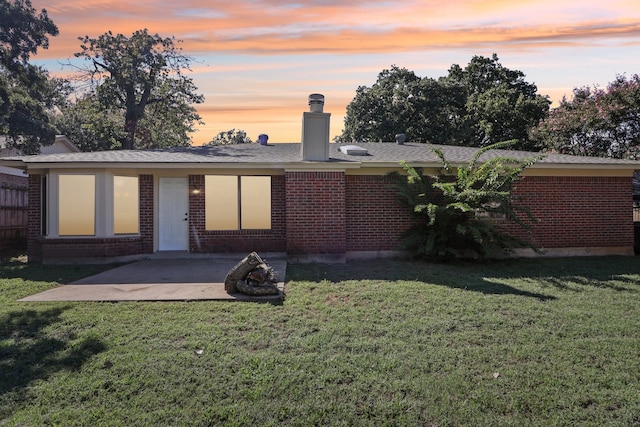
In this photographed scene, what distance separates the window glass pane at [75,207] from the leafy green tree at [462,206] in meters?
7.60

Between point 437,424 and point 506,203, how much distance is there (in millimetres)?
6785

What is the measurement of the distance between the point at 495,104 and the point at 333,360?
23.4 metres

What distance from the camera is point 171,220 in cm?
1052

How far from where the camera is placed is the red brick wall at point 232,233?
33.9 ft

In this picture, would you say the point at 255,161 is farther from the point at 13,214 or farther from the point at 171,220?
the point at 13,214

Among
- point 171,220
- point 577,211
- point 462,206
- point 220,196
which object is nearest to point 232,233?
point 220,196

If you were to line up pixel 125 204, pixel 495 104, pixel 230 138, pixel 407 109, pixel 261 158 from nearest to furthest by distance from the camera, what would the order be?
pixel 125 204, pixel 261 158, pixel 495 104, pixel 407 109, pixel 230 138

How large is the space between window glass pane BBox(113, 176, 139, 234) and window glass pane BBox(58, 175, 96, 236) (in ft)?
1.61

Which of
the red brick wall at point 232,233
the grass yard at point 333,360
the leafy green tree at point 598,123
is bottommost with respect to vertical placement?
the grass yard at point 333,360

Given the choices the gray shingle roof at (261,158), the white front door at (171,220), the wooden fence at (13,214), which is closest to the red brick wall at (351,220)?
the white front door at (171,220)

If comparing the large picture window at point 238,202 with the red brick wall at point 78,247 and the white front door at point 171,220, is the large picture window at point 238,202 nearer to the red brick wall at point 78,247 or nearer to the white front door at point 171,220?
the white front door at point 171,220

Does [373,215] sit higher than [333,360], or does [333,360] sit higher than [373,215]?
[373,215]

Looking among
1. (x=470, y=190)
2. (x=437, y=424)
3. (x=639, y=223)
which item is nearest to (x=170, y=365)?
(x=437, y=424)

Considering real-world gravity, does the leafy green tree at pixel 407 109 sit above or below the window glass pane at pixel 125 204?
above
